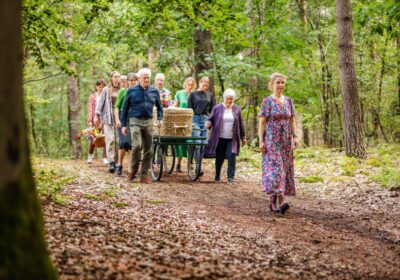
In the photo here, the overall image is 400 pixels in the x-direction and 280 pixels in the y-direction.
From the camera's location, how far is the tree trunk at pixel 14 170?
2.68 metres

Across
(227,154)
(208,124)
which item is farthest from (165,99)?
(227,154)

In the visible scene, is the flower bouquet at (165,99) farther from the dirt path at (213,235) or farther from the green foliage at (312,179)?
the green foliage at (312,179)

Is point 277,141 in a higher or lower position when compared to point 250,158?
higher

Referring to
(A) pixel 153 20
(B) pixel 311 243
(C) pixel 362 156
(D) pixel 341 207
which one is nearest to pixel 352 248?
(B) pixel 311 243

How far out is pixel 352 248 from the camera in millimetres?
5918

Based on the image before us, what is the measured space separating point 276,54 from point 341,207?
44.6 ft

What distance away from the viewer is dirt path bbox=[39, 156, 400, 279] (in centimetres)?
441

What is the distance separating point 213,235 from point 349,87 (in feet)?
31.8

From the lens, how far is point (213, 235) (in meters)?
5.93

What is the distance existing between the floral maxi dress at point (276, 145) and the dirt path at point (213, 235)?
21.6 inches

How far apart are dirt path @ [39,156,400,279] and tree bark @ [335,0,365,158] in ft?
13.7

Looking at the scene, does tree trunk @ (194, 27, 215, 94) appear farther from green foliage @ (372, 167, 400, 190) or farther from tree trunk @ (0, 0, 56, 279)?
tree trunk @ (0, 0, 56, 279)

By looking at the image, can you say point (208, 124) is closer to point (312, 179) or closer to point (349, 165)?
point (312, 179)

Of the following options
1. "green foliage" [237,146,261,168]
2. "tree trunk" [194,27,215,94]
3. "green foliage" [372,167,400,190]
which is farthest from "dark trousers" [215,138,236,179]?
"tree trunk" [194,27,215,94]
